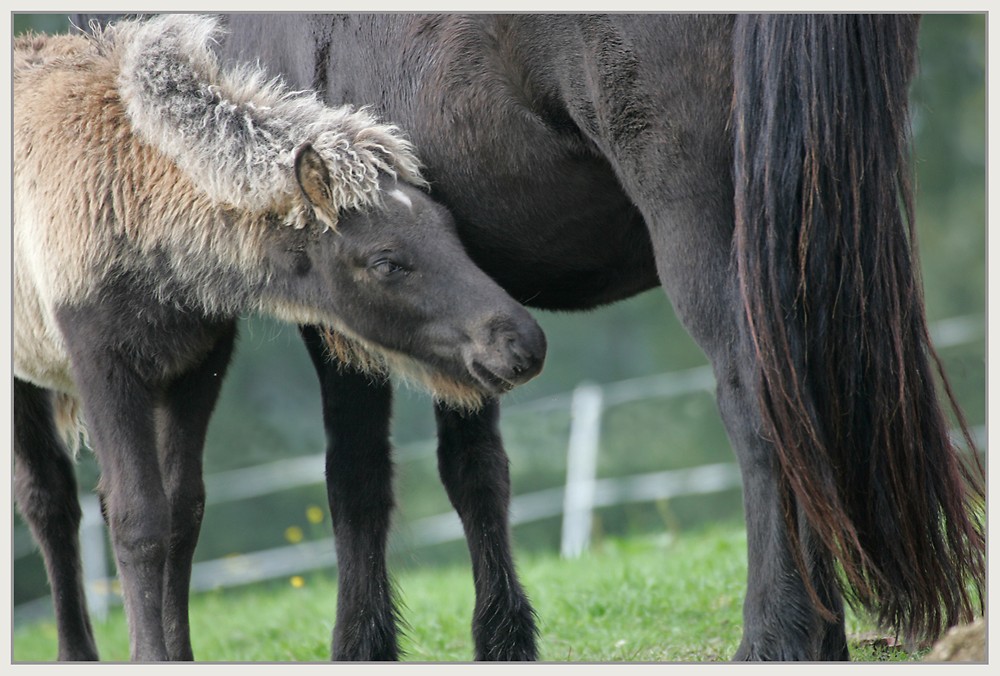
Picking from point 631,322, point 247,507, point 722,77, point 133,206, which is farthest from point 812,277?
point 631,322

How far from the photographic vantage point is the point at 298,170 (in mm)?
3834

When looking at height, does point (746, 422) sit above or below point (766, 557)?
above

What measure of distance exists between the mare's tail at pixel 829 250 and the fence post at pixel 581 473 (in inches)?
269

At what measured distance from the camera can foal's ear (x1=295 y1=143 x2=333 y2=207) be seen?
381cm

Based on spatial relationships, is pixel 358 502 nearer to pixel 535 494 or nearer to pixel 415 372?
pixel 415 372

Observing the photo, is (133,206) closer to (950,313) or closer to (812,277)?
(812,277)

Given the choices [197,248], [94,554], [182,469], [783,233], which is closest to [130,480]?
[182,469]

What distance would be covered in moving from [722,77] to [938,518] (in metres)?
1.42

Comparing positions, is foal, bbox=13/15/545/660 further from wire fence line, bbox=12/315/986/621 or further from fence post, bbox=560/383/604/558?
fence post, bbox=560/383/604/558

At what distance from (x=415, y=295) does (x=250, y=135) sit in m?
0.78

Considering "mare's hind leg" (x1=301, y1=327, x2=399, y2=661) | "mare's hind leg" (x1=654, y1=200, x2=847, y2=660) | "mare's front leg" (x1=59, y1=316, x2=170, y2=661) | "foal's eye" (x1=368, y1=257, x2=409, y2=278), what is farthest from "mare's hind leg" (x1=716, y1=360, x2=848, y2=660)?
"mare's front leg" (x1=59, y1=316, x2=170, y2=661)

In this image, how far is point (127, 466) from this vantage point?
394 centimetres

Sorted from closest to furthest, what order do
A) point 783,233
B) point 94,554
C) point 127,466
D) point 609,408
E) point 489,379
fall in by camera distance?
point 783,233, point 489,379, point 127,466, point 94,554, point 609,408

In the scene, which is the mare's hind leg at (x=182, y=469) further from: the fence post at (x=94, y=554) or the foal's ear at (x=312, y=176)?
the fence post at (x=94, y=554)
